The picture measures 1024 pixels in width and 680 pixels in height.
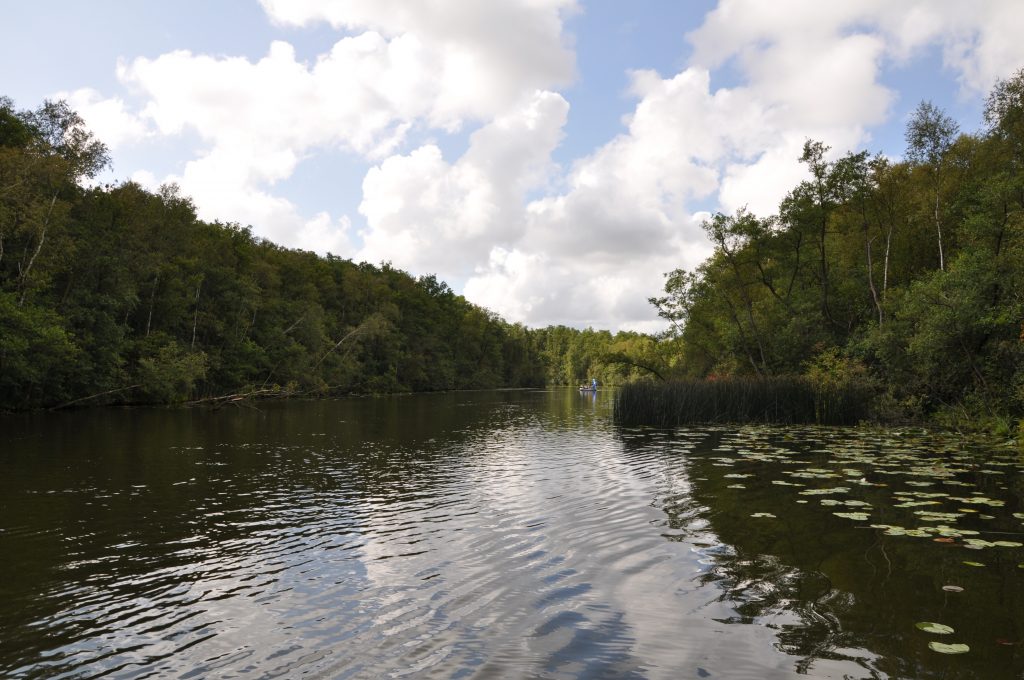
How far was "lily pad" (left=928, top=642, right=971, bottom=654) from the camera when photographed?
4.68 meters

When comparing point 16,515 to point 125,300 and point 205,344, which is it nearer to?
point 125,300

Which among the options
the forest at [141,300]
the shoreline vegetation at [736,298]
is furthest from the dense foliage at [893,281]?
the forest at [141,300]

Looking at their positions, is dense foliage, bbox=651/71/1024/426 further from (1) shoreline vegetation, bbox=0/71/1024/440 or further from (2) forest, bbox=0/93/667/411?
(2) forest, bbox=0/93/667/411

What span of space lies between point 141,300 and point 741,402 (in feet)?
138

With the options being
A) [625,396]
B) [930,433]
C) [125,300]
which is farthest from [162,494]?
[125,300]

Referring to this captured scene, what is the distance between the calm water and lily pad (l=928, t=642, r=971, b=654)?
0.05 meters

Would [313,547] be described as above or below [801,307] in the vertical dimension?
below

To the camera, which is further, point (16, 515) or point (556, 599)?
point (16, 515)

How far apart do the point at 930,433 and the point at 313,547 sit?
21381mm

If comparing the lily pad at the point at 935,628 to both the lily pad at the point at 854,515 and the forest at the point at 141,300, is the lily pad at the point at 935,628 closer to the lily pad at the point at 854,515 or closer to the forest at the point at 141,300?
the lily pad at the point at 854,515

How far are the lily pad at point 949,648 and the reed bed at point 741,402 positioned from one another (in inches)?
851

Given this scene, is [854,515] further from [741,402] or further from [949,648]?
[741,402]

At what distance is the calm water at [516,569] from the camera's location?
4828 mm

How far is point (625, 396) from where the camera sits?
27375 millimetres
